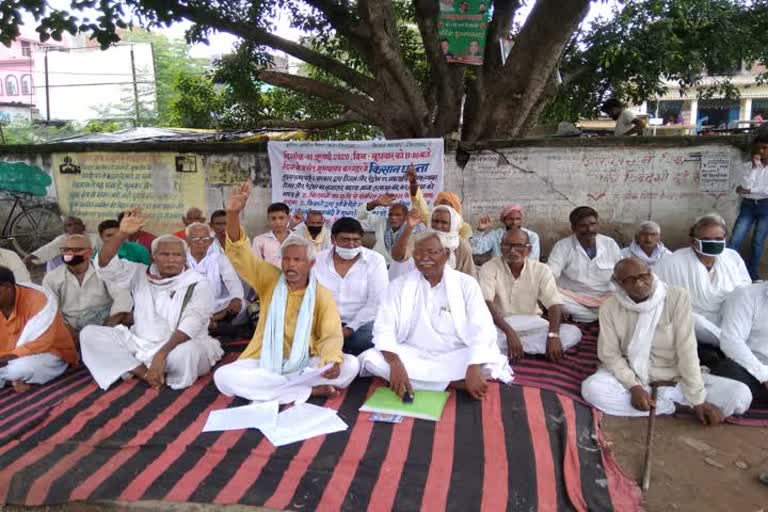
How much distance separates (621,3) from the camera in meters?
8.33

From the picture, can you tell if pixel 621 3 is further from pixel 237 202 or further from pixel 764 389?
pixel 237 202

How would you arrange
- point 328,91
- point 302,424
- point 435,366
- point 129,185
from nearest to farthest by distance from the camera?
point 302,424 < point 435,366 < point 129,185 < point 328,91

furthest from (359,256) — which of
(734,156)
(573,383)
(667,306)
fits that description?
(734,156)

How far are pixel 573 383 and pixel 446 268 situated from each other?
3.66 feet

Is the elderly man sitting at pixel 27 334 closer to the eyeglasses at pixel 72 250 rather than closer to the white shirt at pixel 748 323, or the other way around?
the eyeglasses at pixel 72 250

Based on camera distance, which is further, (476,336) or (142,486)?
(476,336)

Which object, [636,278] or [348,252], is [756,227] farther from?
[348,252]

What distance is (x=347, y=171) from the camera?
6523 millimetres

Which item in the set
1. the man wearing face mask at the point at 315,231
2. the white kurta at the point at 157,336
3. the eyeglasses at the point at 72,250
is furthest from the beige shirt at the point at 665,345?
the eyeglasses at the point at 72,250

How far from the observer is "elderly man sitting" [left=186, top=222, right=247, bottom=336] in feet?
15.7

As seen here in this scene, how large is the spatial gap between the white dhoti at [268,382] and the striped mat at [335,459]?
111mm

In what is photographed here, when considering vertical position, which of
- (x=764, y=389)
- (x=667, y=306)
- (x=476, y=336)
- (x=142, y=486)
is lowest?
(x=142, y=486)

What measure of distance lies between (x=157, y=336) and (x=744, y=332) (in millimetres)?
3726

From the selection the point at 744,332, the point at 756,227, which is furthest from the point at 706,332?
the point at 756,227
